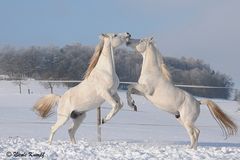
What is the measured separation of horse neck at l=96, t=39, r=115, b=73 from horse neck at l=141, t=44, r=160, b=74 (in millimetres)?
582

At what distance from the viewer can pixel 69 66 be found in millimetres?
51406

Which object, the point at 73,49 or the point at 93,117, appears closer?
the point at 93,117

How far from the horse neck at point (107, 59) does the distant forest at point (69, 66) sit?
1233 inches

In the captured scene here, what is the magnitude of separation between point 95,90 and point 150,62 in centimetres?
115

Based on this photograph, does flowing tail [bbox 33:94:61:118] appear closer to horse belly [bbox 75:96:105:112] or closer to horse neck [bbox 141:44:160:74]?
horse belly [bbox 75:96:105:112]

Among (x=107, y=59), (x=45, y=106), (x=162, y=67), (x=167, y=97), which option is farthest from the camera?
(x=45, y=106)

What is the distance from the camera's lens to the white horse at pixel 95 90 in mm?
8688

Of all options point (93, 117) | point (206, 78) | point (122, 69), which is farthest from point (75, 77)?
point (93, 117)

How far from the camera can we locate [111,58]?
9016 mm

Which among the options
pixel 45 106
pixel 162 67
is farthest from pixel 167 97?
pixel 45 106

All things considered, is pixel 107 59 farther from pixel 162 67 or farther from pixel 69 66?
pixel 69 66

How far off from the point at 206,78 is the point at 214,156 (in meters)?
47.5

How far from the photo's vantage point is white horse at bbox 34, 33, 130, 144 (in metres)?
8.69

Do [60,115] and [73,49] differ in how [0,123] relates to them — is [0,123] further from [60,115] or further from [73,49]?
[73,49]
